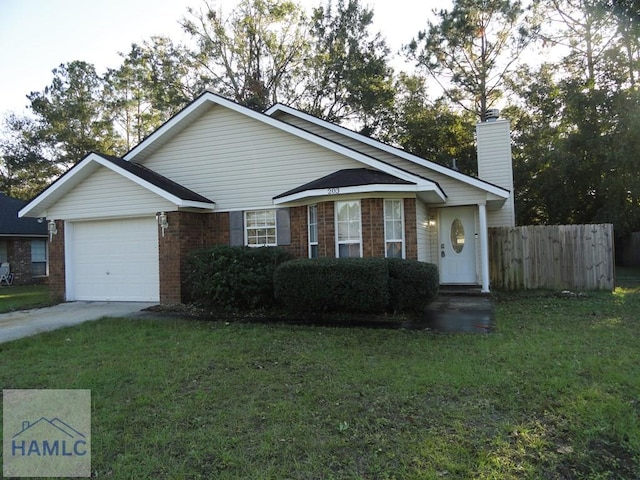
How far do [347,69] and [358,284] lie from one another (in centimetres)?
2196

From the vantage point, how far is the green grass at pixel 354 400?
3186mm

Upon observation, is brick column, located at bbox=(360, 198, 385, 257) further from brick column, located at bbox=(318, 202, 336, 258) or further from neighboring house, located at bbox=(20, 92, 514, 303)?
brick column, located at bbox=(318, 202, 336, 258)

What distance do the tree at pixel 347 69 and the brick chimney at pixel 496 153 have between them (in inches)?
530

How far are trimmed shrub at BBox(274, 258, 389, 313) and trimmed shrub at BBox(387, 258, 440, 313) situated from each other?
10.6 inches

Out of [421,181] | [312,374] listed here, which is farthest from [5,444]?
[421,181]

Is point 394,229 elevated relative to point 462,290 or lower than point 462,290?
elevated

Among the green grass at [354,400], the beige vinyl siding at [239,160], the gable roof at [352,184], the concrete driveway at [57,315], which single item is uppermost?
the beige vinyl siding at [239,160]

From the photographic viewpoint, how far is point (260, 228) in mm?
11805

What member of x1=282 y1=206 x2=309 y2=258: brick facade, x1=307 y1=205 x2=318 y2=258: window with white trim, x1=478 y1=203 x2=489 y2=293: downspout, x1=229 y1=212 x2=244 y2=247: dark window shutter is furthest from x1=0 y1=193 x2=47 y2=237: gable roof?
x1=478 y1=203 x2=489 y2=293: downspout

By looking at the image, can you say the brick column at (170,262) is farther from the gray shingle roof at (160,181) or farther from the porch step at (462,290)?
the porch step at (462,290)

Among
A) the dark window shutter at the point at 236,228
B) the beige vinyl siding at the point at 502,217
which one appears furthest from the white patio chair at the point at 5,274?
the beige vinyl siding at the point at 502,217

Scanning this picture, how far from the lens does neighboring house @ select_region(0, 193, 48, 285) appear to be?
20.6 metres

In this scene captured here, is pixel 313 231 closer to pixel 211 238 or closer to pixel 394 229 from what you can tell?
pixel 394 229

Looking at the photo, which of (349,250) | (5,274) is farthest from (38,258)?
(349,250)
